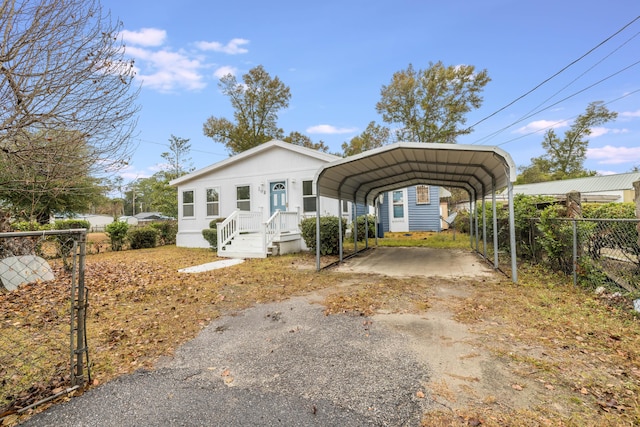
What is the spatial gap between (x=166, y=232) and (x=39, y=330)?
43.8ft

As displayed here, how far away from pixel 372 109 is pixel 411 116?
380 centimetres

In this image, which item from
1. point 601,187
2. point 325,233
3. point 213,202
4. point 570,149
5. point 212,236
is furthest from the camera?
point 570,149

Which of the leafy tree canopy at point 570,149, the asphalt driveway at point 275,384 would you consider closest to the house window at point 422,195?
the asphalt driveway at point 275,384

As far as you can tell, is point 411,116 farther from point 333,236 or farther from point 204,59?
point 333,236

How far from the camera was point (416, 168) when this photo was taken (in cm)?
913

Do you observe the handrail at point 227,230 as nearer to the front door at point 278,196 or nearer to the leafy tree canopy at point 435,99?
the front door at point 278,196

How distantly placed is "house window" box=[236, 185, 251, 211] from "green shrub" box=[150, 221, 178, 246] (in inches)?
211

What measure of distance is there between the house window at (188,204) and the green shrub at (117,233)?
104 inches

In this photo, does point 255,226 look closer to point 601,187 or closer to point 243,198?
point 243,198

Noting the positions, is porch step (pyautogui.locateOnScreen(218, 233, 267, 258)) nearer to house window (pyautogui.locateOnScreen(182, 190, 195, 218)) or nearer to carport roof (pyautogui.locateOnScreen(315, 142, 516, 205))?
carport roof (pyautogui.locateOnScreen(315, 142, 516, 205))

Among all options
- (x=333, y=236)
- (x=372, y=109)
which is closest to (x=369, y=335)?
(x=333, y=236)

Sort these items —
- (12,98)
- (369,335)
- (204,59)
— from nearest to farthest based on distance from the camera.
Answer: (369,335), (12,98), (204,59)

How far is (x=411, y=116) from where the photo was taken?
81.3ft

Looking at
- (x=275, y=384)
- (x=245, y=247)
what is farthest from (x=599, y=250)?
(x=245, y=247)
